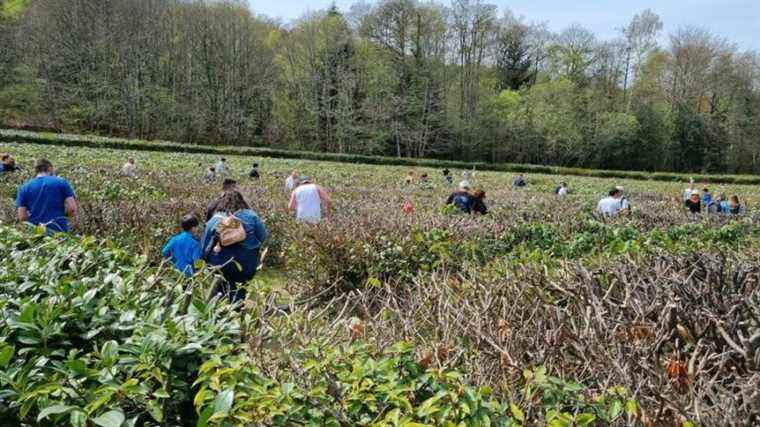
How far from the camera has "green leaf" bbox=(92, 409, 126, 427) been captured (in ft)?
5.05

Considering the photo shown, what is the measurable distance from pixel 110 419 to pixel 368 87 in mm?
50344

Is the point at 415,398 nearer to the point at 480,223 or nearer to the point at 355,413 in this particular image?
the point at 355,413

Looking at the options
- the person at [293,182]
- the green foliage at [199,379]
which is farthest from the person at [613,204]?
the green foliage at [199,379]

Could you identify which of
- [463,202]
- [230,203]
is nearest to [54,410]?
[230,203]

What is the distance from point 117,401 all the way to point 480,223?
20.6 feet

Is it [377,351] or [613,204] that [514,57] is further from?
[377,351]

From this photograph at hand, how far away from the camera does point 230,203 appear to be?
535 centimetres

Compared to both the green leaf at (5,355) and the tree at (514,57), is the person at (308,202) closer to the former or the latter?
the green leaf at (5,355)

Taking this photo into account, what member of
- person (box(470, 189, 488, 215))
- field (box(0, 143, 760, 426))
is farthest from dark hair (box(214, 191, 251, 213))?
person (box(470, 189, 488, 215))

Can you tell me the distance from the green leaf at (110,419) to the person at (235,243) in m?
3.44

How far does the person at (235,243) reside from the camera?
5.09 m

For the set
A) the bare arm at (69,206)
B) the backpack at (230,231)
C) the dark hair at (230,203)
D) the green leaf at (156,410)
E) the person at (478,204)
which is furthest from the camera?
the person at (478,204)

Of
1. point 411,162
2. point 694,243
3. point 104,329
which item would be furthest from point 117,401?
point 411,162

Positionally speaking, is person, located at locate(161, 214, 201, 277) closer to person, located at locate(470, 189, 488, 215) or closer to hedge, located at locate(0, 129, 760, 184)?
person, located at locate(470, 189, 488, 215)
